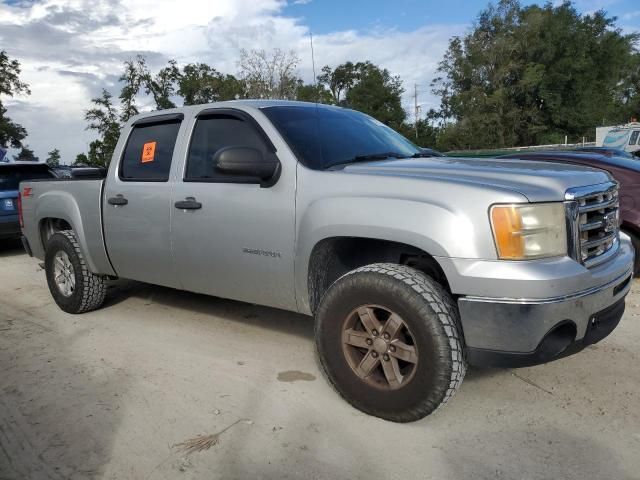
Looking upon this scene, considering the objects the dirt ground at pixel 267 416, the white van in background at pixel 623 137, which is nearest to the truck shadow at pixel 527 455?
the dirt ground at pixel 267 416

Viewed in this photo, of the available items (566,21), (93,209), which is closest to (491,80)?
(566,21)

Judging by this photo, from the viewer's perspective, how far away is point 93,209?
501 cm

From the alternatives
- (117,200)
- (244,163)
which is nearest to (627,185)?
(244,163)

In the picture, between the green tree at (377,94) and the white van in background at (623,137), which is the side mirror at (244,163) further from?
the green tree at (377,94)

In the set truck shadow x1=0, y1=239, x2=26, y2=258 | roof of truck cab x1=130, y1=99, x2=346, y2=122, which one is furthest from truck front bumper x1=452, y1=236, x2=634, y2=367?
truck shadow x1=0, y1=239, x2=26, y2=258

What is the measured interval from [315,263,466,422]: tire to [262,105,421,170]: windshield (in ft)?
2.97

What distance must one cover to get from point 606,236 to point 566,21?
4951cm

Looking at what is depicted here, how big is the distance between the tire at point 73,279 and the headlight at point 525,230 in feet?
13.1

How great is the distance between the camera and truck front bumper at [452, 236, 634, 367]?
8.78 ft

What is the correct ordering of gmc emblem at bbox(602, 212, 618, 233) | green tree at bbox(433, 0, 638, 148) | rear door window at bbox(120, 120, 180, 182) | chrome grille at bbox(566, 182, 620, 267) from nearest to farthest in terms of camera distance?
chrome grille at bbox(566, 182, 620, 267) → gmc emblem at bbox(602, 212, 618, 233) → rear door window at bbox(120, 120, 180, 182) → green tree at bbox(433, 0, 638, 148)

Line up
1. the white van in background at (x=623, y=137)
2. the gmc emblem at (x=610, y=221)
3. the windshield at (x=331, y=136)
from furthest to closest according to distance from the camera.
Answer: the white van in background at (x=623, y=137)
the windshield at (x=331, y=136)
the gmc emblem at (x=610, y=221)

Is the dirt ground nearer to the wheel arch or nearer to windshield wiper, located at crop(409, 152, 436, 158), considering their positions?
the wheel arch

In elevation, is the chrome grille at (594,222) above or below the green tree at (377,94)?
below

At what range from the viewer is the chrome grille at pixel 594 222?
2.91 metres
